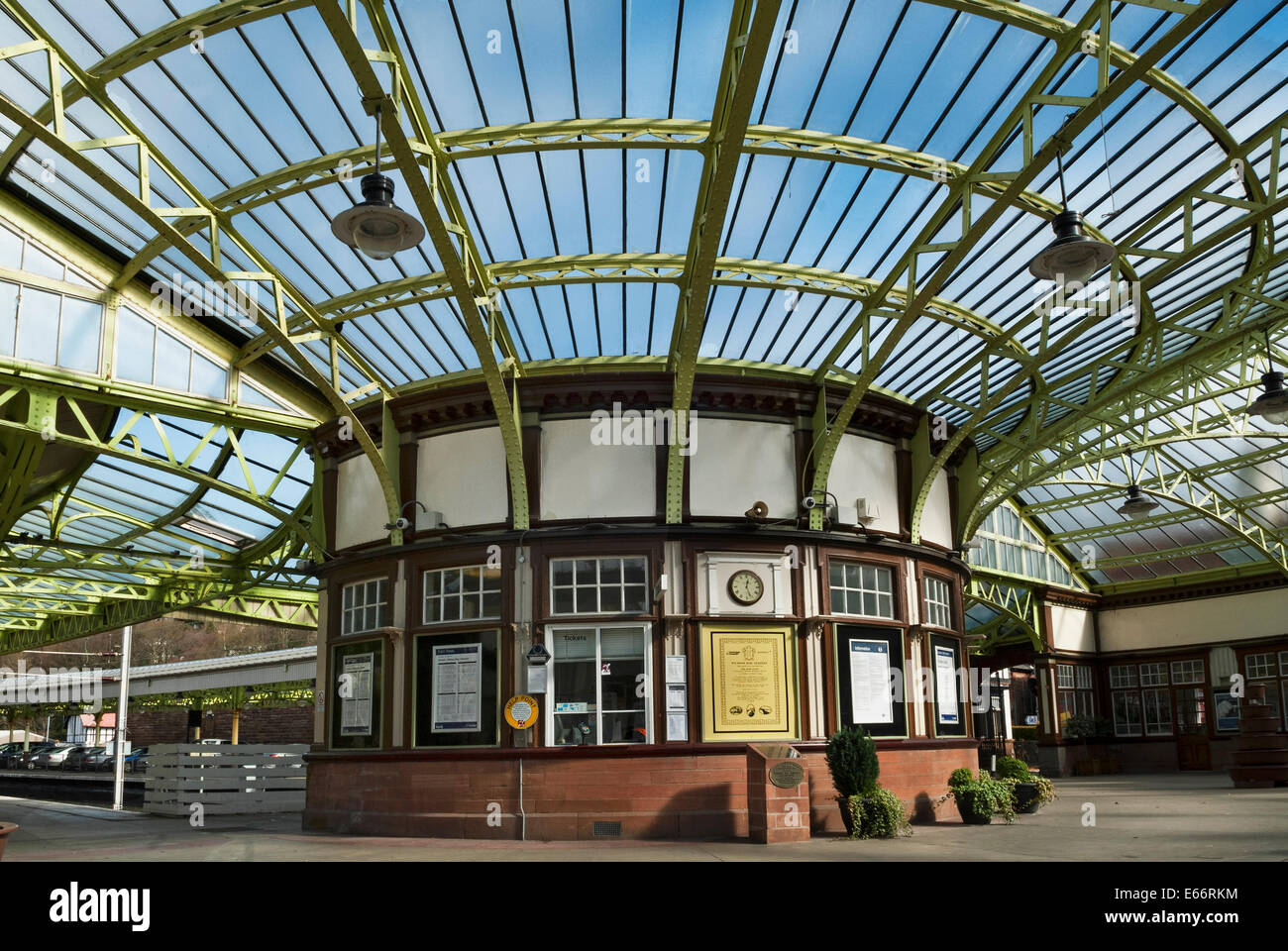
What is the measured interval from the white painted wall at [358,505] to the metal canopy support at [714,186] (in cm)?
502

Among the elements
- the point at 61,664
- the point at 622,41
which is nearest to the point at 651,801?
the point at 622,41

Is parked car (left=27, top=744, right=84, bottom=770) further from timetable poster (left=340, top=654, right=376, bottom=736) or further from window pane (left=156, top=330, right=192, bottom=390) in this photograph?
timetable poster (left=340, top=654, right=376, bottom=736)

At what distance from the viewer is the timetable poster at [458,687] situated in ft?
53.2

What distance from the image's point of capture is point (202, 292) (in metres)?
18.7

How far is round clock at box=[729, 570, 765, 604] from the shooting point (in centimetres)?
1638

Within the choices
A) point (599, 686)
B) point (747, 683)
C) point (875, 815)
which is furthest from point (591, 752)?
point (875, 815)

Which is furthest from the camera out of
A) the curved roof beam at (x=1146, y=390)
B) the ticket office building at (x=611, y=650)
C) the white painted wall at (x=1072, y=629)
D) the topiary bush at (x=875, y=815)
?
the white painted wall at (x=1072, y=629)

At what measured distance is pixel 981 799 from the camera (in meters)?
16.9

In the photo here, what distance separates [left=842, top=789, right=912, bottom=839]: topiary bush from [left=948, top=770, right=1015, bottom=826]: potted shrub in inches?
94.0

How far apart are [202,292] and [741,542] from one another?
10.2 metres

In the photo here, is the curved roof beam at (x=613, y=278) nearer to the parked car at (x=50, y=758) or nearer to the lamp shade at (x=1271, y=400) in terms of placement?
the lamp shade at (x=1271, y=400)

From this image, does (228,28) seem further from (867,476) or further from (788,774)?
(867,476)

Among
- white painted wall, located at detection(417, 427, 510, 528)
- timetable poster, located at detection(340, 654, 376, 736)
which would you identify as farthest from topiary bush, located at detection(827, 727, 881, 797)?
timetable poster, located at detection(340, 654, 376, 736)

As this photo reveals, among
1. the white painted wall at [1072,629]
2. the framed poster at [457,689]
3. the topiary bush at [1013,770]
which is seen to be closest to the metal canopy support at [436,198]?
the framed poster at [457,689]
